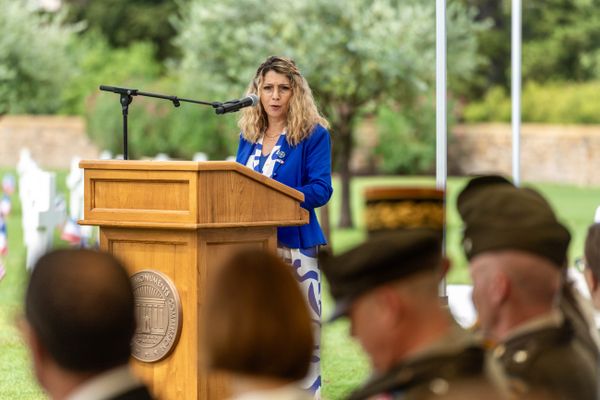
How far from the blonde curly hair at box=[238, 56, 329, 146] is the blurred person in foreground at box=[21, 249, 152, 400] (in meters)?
3.57

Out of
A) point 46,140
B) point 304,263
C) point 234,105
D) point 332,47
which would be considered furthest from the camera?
point 46,140

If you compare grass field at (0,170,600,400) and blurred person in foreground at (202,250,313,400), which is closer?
blurred person in foreground at (202,250,313,400)

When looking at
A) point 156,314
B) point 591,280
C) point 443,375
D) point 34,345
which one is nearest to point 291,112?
point 156,314

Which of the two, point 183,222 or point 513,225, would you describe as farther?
point 183,222

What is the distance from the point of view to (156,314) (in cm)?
575

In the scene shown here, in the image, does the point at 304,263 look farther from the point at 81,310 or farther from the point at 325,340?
the point at 325,340

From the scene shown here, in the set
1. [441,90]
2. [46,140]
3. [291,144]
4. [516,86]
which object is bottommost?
[291,144]

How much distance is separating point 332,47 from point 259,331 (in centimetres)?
1983

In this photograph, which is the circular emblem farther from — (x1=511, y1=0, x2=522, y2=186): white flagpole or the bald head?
(x1=511, y1=0, x2=522, y2=186): white flagpole

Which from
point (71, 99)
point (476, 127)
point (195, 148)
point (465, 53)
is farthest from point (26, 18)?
point (71, 99)

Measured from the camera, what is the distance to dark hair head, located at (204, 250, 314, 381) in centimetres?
253

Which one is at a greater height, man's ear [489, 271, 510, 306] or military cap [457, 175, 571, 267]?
military cap [457, 175, 571, 267]

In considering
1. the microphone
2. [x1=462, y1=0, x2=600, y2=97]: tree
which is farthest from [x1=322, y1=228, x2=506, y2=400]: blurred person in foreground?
[x1=462, y1=0, x2=600, y2=97]: tree

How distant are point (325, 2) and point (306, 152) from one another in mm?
16533
